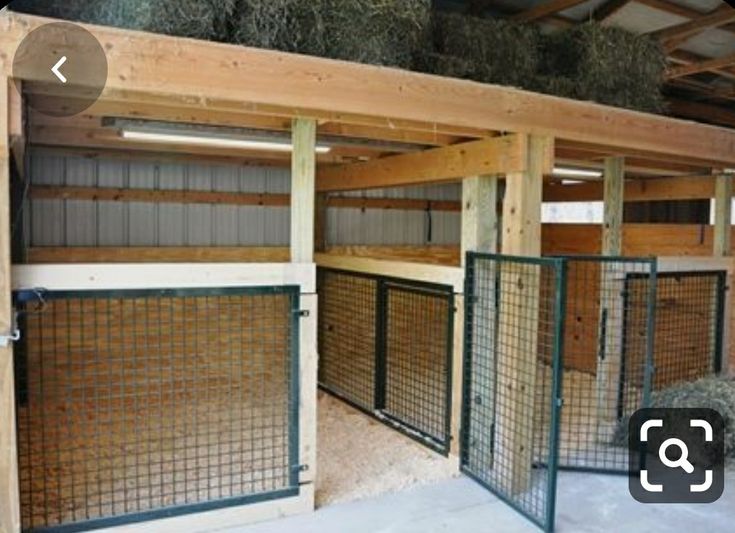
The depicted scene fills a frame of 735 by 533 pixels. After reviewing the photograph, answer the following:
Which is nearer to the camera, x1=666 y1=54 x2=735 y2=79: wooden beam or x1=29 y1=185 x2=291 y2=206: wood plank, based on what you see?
x1=666 y1=54 x2=735 y2=79: wooden beam

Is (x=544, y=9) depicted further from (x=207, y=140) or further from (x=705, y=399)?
(x=705, y=399)

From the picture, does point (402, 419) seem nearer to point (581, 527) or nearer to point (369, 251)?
point (581, 527)

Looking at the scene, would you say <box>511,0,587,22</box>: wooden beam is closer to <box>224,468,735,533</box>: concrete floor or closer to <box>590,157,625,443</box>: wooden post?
<box>590,157,625,443</box>: wooden post

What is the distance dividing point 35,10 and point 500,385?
2.80 metres

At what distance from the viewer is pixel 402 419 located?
4.26m

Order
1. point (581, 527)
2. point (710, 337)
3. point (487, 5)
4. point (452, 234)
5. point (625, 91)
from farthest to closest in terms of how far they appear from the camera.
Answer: point (452, 234) < point (710, 337) < point (487, 5) < point (625, 91) < point (581, 527)

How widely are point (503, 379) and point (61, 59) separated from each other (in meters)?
2.56

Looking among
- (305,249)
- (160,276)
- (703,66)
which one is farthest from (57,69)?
(703,66)

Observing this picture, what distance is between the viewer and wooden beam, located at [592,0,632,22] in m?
3.93

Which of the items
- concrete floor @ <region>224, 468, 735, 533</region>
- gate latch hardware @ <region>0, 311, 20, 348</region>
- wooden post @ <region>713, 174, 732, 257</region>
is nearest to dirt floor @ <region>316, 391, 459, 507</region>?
concrete floor @ <region>224, 468, 735, 533</region>

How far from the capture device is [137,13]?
238 cm

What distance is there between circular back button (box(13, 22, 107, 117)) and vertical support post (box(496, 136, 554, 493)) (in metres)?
2.04

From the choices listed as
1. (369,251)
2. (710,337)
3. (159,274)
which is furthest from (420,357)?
(159,274)

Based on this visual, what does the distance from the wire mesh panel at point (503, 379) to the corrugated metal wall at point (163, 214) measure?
274cm
